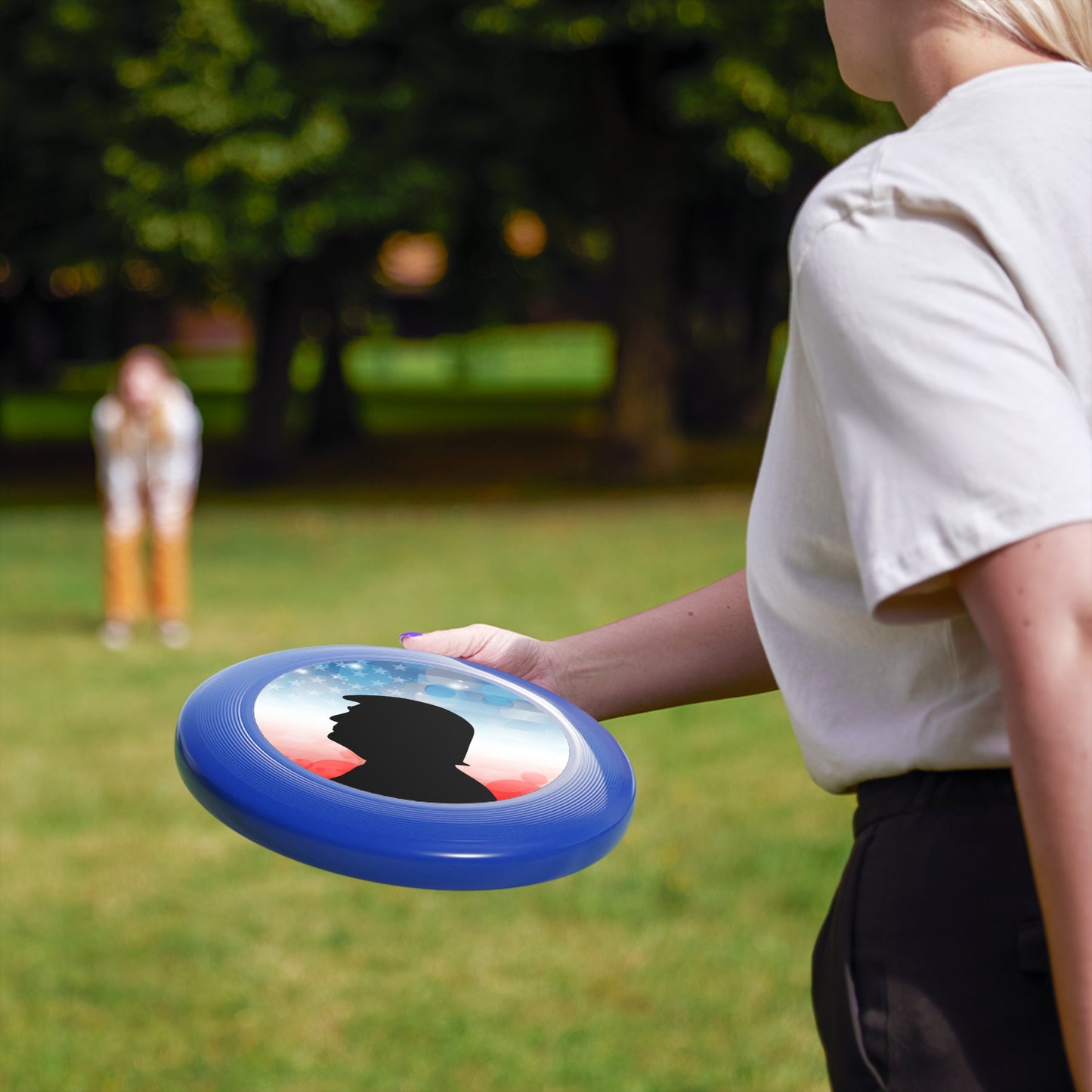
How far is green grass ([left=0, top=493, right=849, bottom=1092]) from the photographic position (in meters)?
3.99

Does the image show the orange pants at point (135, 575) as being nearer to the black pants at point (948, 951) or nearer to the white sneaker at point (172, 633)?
the white sneaker at point (172, 633)

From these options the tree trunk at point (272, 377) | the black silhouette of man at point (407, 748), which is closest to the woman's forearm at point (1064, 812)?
the black silhouette of man at point (407, 748)

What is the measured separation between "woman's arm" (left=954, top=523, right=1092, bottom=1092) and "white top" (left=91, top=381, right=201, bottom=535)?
28.8 ft

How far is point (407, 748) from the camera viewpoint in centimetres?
158

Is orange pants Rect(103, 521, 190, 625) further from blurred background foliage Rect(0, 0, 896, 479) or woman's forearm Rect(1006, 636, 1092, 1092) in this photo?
woman's forearm Rect(1006, 636, 1092, 1092)

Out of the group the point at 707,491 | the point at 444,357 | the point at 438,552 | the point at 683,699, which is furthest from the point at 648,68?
the point at 444,357

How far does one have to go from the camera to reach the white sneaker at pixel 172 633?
380 inches

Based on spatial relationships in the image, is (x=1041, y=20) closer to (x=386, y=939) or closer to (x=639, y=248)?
(x=386, y=939)

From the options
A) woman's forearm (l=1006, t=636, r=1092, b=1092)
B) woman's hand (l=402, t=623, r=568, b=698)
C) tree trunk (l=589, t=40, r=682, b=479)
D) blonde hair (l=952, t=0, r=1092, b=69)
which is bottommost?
tree trunk (l=589, t=40, r=682, b=479)

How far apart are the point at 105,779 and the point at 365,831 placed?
5.52 meters

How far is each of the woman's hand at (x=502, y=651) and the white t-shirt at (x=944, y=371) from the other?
1.97ft

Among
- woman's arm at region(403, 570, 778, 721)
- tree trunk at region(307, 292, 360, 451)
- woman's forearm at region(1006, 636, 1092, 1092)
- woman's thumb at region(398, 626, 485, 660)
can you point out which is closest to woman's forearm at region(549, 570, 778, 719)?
woman's arm at region(403, 570, 778, 721)

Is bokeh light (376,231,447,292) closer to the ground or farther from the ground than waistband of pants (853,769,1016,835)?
closer to the ground

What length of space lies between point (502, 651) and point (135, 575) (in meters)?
8.43
